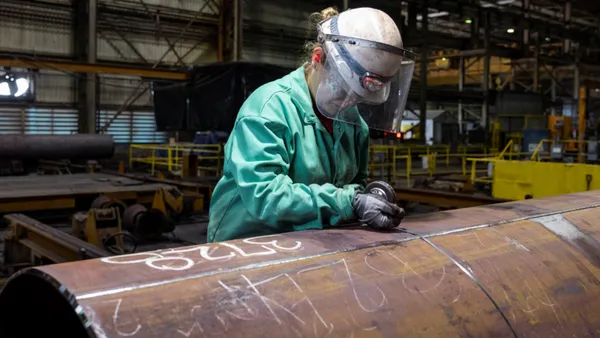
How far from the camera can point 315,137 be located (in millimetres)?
2314

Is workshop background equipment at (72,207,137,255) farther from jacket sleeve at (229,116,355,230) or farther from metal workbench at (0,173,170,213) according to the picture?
jacket sleeve at (229,116,355,230)

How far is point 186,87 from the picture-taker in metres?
11.9

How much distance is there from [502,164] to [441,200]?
6.69 ft

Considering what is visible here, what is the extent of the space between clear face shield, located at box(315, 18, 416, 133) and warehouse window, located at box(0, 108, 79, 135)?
1605cm

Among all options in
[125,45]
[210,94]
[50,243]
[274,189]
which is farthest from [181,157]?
[274,189]

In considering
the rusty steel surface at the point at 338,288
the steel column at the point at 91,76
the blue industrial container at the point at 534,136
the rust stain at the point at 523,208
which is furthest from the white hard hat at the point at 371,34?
the blue industrial container at the point at 534,136

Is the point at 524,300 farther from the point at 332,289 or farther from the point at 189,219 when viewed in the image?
the point at 189,219

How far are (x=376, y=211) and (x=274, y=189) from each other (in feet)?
1.18

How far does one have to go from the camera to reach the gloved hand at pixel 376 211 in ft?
6.59

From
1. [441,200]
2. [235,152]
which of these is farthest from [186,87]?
[235,152]

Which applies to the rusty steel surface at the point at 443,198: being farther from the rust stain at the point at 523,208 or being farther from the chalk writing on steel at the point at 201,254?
the chalk writing on steel at the point at 201,254

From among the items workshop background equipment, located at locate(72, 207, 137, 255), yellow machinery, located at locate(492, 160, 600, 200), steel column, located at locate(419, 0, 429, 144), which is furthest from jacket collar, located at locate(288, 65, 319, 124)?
steel column, located at locate(419, 0, 429, 144)

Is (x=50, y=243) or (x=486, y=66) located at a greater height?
(x=486, y=66)

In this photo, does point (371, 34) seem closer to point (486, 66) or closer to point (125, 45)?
point (125, 45)
